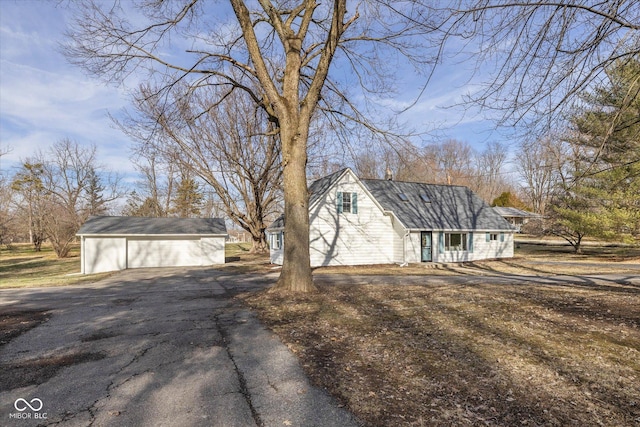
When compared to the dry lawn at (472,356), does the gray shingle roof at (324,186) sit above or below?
above

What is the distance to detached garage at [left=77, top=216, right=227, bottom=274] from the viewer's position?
20.5m

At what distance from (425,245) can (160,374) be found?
18.7 m

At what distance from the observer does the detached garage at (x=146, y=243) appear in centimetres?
2053

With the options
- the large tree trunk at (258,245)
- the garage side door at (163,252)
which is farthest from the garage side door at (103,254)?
the large tree trunk at (258,245)

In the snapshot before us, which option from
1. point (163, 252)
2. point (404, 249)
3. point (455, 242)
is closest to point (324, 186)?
point (404, 249)

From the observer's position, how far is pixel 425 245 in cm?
2092

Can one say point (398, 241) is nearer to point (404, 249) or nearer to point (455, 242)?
point (404, 249)

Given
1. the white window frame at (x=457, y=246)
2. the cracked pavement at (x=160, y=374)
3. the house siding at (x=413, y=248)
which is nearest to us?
the cracked pavement at (x=160, y=374)

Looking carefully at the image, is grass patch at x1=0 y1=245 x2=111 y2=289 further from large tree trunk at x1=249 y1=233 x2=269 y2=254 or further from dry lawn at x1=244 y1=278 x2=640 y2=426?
large tree trunk at x1=249 y1=233 x2=269 y2=254

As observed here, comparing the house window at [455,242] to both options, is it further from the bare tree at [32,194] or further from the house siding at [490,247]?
the bare tree at [32,194]

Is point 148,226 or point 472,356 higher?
point 148,226

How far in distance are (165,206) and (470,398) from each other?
4324cm

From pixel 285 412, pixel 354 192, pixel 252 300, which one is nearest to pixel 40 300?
pixel 252 300

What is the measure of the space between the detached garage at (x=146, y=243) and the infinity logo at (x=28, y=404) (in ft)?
63.9
